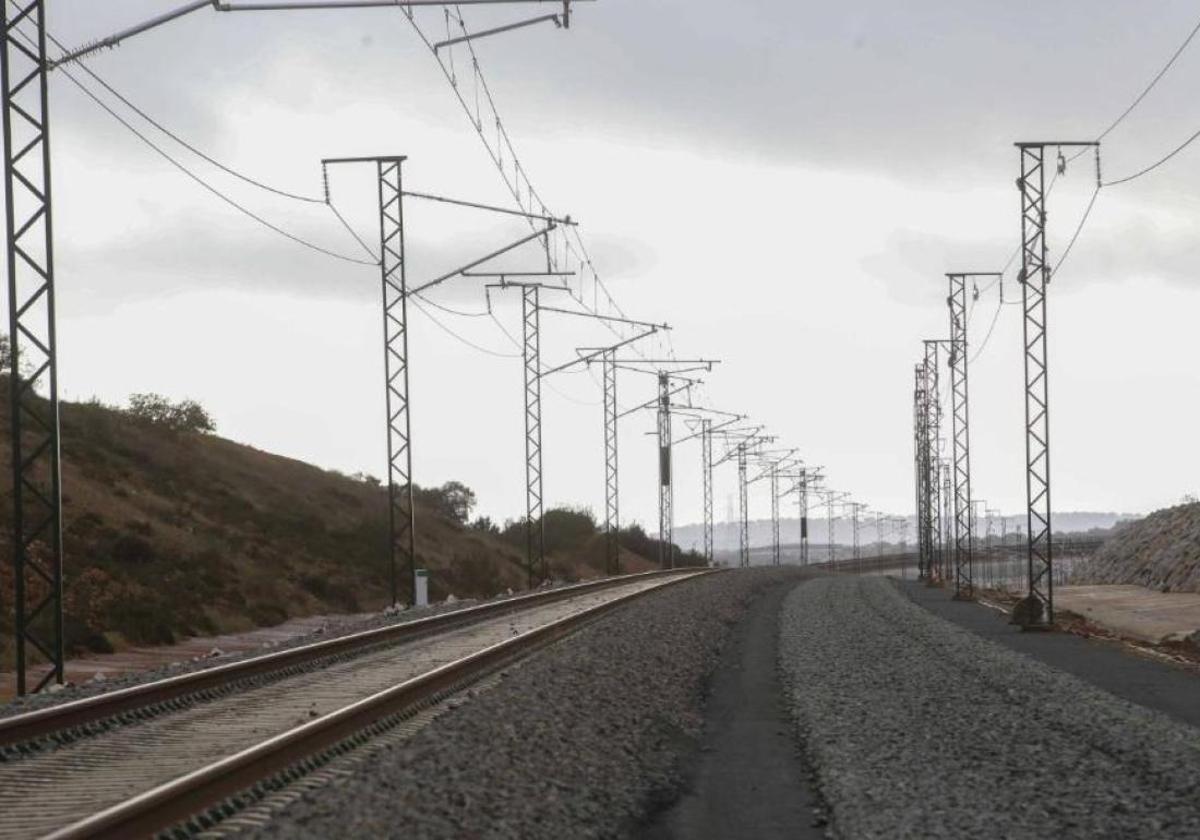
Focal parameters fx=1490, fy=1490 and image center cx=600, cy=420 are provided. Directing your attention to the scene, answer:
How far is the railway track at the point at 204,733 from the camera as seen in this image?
436 inches

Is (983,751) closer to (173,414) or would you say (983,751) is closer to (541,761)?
(541,761)

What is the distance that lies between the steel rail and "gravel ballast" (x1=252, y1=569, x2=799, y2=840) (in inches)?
158

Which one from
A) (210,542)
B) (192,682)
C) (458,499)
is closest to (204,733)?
(192,682)

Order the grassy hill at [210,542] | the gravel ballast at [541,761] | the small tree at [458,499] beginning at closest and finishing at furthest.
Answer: the gravel ballast at [541,761], the grassy hill at [210,542], the small tree at [458,499]

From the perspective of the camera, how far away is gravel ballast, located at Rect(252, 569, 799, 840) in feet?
37.4

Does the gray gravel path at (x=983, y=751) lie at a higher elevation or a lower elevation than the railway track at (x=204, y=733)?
lower

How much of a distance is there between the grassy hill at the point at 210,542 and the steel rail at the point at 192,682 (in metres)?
7.97

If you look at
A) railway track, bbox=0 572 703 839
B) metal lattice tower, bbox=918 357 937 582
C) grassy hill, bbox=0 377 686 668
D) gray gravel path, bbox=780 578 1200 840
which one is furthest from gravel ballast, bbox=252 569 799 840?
metal lattice tower, bbox=918 357 937 582

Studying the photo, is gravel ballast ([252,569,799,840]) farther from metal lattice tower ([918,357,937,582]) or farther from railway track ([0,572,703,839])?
metal lattice tower ([918,357,937,582])

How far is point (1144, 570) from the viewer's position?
8194 cm


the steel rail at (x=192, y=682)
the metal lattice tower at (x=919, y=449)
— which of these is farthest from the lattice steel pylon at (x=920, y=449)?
the steel rail at (x=192, y=682)

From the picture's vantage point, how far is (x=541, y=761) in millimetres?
14852

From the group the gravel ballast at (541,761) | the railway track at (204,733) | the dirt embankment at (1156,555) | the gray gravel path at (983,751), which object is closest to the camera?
the railway track at (204,733)

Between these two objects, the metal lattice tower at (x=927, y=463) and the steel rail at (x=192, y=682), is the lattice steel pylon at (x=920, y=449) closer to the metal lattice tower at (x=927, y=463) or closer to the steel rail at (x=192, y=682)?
the metal lattice tower at (x=927, y=463)
